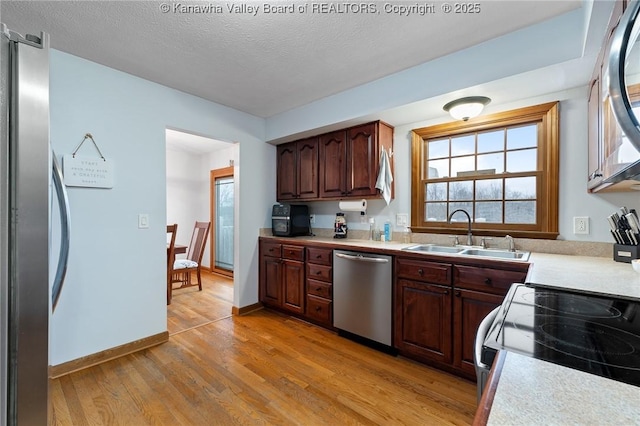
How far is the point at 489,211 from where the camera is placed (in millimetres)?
2438

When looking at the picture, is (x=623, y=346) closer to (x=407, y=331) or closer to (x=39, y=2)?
(x=407, y=331)

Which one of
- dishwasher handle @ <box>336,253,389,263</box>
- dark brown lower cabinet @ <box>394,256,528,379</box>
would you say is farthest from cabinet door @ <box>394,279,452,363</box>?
dishwasher handle @ <box>336,253,389,263</box>

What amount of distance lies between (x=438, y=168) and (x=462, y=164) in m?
0.22

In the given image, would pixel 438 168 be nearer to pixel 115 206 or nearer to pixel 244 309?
pixel 244 309

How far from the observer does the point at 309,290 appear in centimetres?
292

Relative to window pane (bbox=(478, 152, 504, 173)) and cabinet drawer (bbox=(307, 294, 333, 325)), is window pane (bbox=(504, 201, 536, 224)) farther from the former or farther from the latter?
cabinet drawer (bbox=(307, 294, 333, 325))

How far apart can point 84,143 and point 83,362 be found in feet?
5.53

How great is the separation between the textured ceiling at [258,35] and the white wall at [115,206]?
205 millimetres

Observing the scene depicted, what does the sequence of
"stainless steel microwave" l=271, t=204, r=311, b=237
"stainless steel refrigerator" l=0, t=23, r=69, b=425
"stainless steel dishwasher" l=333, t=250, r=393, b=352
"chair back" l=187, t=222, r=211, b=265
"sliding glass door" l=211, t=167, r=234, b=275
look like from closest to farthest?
"stainless steel refrigerator" l=0, t=23, r=69, b=425, "stainless steel dishwasher" l=333, t=250, r=393, b=352, "stainless steel microwave" l=271, t=204, r=311, b=237, "chair back" l=187, t=222, r=211, b=265, "sliding glass door" l=211, t=167, r=234, b=275

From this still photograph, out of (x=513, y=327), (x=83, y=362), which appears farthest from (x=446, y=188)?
(x=83, y=362)

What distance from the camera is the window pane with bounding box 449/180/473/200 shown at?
255cm

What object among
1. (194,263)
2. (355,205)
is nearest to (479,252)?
(355,205)

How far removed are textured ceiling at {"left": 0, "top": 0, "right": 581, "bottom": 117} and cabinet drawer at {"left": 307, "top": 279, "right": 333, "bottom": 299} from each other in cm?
195

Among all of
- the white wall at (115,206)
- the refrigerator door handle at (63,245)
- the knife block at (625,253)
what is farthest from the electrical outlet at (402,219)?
the refrigerator door handle at (63,245)
